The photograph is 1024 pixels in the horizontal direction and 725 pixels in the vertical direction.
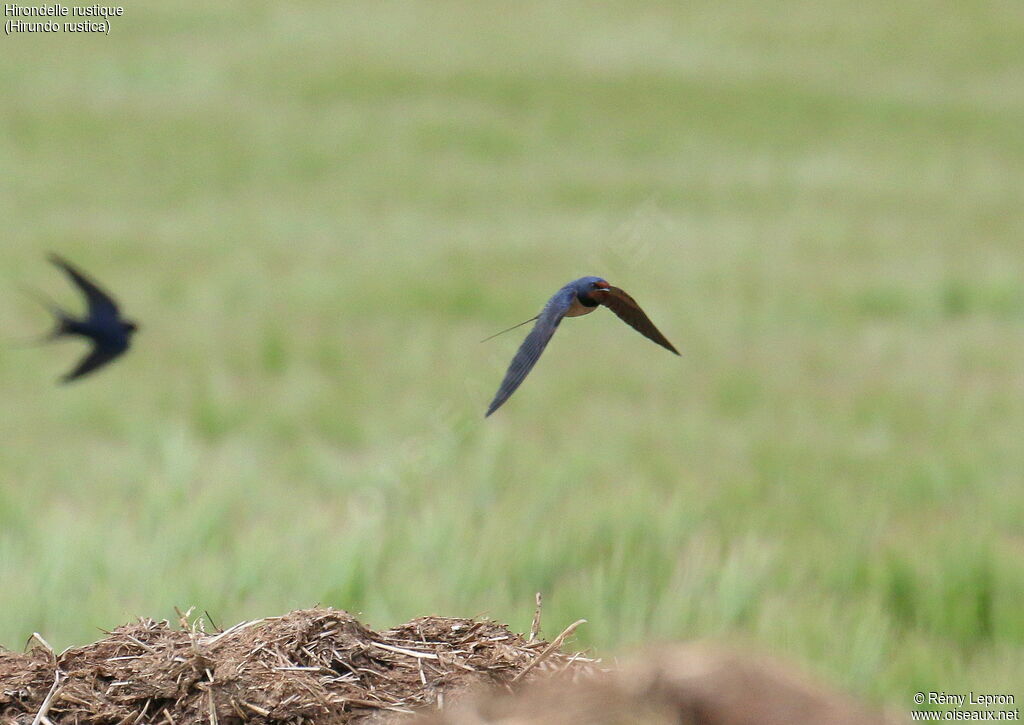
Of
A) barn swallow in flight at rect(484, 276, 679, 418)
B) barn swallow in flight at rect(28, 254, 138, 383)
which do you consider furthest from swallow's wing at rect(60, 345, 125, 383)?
barn swallow in flight at rect(484, 276, 679, 418)

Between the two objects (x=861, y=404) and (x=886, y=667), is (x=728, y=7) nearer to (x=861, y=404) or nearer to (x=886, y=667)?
(x=861, y=404)

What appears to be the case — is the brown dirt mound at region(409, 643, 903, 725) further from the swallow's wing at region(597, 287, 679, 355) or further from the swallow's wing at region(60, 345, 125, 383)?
the swallow's wing at region(60, 345, 125, 383)

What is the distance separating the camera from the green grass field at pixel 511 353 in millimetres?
4172

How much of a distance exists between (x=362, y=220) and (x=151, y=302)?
3996 millimetres

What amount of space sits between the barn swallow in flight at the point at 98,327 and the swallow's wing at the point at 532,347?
1.19 meters

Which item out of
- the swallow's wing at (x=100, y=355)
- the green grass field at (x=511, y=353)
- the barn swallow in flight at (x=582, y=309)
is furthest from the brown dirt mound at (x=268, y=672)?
the barn swallow in flight at (x=582, y=309)

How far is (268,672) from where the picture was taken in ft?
7.32

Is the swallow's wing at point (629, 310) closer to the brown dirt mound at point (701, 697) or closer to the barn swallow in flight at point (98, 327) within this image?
the brown dirt mound at point (701, 697)

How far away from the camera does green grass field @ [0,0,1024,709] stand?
417 cm

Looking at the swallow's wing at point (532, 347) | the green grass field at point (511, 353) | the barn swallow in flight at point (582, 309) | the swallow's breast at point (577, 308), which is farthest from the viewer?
the green grass field at point (511, 353)

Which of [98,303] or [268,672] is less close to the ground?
[98,303]

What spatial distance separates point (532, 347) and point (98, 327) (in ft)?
4.42

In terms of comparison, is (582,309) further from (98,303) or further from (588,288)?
(98,303)

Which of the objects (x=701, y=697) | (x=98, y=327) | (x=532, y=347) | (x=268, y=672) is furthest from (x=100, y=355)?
(x=701, y=697)
